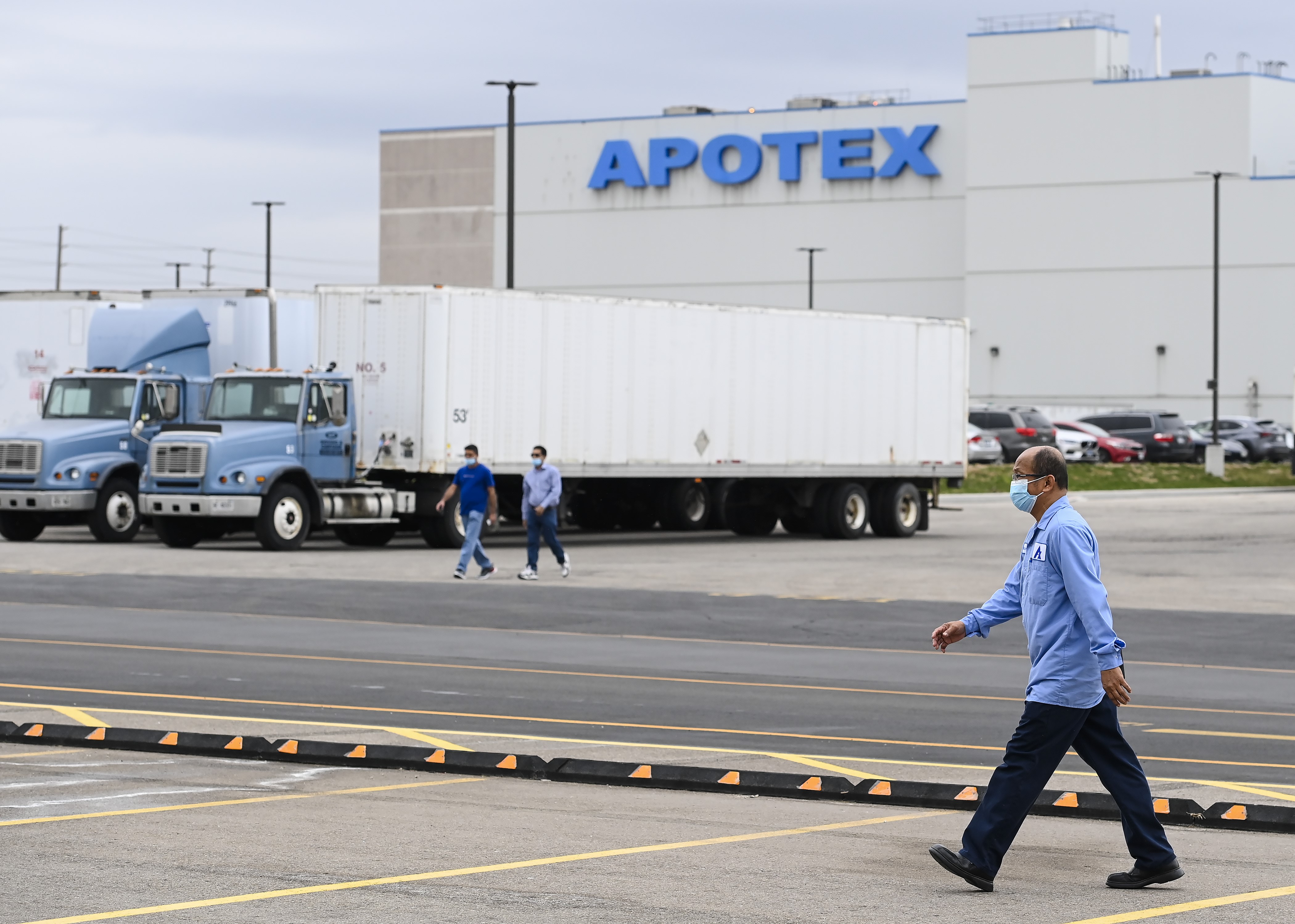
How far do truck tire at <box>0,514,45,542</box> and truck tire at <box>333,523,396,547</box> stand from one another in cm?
477

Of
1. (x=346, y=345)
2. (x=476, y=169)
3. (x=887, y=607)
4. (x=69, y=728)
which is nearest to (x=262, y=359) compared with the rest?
(x=346, y=345)

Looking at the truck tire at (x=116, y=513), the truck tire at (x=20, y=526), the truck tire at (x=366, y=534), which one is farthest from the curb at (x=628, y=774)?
the truck tire at (x=20, y=526)

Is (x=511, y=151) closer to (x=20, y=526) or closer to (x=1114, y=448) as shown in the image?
(x=20, y=526)

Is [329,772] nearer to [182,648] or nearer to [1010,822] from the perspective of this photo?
[1010,822]

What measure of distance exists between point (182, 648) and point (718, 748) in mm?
7033

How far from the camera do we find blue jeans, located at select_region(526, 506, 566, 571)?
25.1m

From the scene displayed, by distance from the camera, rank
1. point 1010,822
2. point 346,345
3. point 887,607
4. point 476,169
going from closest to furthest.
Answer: point 1010,822 < point 887,607 < point 346,345 < point 476,169

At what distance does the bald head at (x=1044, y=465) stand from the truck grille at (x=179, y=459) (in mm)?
23235

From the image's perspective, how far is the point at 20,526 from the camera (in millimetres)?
32375

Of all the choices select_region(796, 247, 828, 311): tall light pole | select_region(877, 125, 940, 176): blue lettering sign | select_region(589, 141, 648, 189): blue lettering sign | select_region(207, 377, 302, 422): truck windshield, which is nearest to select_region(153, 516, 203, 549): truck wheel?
select_region(207, 377, 302, 422): truck windshield

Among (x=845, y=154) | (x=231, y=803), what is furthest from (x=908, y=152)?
(x=231, y=803)

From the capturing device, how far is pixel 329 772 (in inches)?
423

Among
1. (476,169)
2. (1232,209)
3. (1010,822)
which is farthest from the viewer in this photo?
(476,169)

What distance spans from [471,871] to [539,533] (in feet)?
56.8
